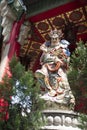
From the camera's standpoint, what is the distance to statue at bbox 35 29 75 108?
8.86 metres

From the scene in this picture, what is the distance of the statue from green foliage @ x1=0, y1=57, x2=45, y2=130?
148cm

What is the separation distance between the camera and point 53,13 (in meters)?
13.9

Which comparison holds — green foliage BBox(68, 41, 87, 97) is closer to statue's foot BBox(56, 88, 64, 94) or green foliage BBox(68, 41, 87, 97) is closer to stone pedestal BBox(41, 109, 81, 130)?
stone pedestal BBox(41, 109, 81, 130)

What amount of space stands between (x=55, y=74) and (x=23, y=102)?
2.06 m

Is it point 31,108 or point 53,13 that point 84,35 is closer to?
point 53,13

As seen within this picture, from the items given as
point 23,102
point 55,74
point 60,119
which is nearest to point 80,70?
point 23,102

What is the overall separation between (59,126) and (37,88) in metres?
1.18

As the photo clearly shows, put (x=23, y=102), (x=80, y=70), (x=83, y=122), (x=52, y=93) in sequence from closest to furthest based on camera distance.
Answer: (x=83, y=122) → (x=23, y=102) → (x=80, y=70) → (x=52, y=93)

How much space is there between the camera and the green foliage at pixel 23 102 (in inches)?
281

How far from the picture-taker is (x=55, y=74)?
30.2 feet

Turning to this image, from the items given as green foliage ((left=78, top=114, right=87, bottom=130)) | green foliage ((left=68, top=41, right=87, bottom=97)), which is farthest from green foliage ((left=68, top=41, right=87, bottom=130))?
green foliage ((left=78, top=114, right=87, bottom=130))

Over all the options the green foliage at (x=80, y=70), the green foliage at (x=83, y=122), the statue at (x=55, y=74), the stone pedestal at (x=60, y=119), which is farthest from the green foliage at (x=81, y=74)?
the statue at (x=55, y=74)

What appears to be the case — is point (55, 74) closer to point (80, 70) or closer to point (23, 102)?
point (80, 70)

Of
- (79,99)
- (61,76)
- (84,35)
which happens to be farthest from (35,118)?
(84,35)
